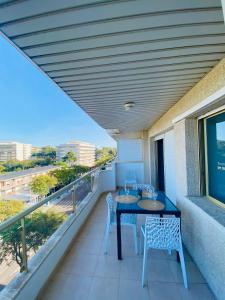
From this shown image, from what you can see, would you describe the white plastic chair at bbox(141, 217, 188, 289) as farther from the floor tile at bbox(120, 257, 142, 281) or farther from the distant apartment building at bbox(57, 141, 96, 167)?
the distant apartment building at bbox(57, 141, 96, 167)

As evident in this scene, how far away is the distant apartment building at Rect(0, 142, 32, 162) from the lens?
1826 inches

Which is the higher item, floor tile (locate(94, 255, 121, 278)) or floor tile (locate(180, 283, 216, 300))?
floor tile (locate(94, 255, 121, 278))

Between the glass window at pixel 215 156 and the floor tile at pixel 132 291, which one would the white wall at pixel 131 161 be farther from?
the floor tile at pixel 132 291

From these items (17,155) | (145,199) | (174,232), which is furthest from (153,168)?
(17,155)

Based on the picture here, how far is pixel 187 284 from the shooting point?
2076 mm

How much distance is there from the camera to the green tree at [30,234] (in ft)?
5.68

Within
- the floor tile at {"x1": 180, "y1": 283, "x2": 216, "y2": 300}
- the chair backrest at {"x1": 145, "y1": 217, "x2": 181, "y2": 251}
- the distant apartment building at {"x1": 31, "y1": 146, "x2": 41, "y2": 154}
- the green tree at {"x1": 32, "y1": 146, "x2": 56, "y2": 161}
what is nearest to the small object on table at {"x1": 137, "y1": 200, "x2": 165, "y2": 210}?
the chair backrest at {"x1": 145, "y1": 217, "x2": 181, "y2": 251}

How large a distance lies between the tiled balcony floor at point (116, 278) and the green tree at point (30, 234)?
461 mm

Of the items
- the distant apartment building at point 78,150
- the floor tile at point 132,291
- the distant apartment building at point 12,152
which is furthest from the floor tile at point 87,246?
the distant apartment building at point 78,150

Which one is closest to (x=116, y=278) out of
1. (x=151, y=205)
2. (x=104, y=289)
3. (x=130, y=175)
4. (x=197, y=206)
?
(x=104, y=289)

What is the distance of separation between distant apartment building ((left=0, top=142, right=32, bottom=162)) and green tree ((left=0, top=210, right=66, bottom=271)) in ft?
163

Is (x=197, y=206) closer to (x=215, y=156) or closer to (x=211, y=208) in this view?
(x=211, y=208)

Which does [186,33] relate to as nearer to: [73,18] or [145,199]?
[73,18]

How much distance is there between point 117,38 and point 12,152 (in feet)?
174
